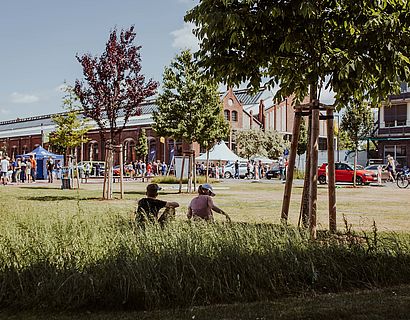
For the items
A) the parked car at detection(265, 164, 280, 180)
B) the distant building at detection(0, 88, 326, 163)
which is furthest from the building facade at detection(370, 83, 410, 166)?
the parked car at detection(265, 164, 280, 180)

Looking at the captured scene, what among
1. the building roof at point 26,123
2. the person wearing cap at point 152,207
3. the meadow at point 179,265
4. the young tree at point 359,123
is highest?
the building roof at point 26,123

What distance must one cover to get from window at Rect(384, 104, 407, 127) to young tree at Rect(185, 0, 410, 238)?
52.2m

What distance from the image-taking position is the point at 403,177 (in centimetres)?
3288

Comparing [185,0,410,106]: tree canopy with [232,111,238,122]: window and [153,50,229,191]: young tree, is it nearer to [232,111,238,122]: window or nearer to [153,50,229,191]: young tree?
[153,50,229,191]: young tree

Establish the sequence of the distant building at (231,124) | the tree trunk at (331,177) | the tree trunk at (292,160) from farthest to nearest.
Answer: the distant building at (231,124) → the tree trunk at (292,160) → the tree trunk at (331,177)

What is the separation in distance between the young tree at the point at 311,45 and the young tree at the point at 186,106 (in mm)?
15437

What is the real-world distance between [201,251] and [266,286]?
799mm

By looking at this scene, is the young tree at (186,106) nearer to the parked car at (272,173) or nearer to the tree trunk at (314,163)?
the tree trunk at (314,163)

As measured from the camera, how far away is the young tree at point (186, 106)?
24.0 metres

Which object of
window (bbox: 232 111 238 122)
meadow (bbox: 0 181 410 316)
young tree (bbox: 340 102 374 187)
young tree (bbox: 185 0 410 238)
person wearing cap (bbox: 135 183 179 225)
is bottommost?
meadow (bbox: 0 181 410 316)

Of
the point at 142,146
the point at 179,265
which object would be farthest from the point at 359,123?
the point at 179,265

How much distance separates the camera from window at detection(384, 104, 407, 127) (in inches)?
2277

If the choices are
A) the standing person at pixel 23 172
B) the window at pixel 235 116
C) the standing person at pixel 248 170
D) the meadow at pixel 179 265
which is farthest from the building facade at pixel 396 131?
the meadow at pixel 179 265

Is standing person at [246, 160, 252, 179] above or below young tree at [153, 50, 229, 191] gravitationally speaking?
below
